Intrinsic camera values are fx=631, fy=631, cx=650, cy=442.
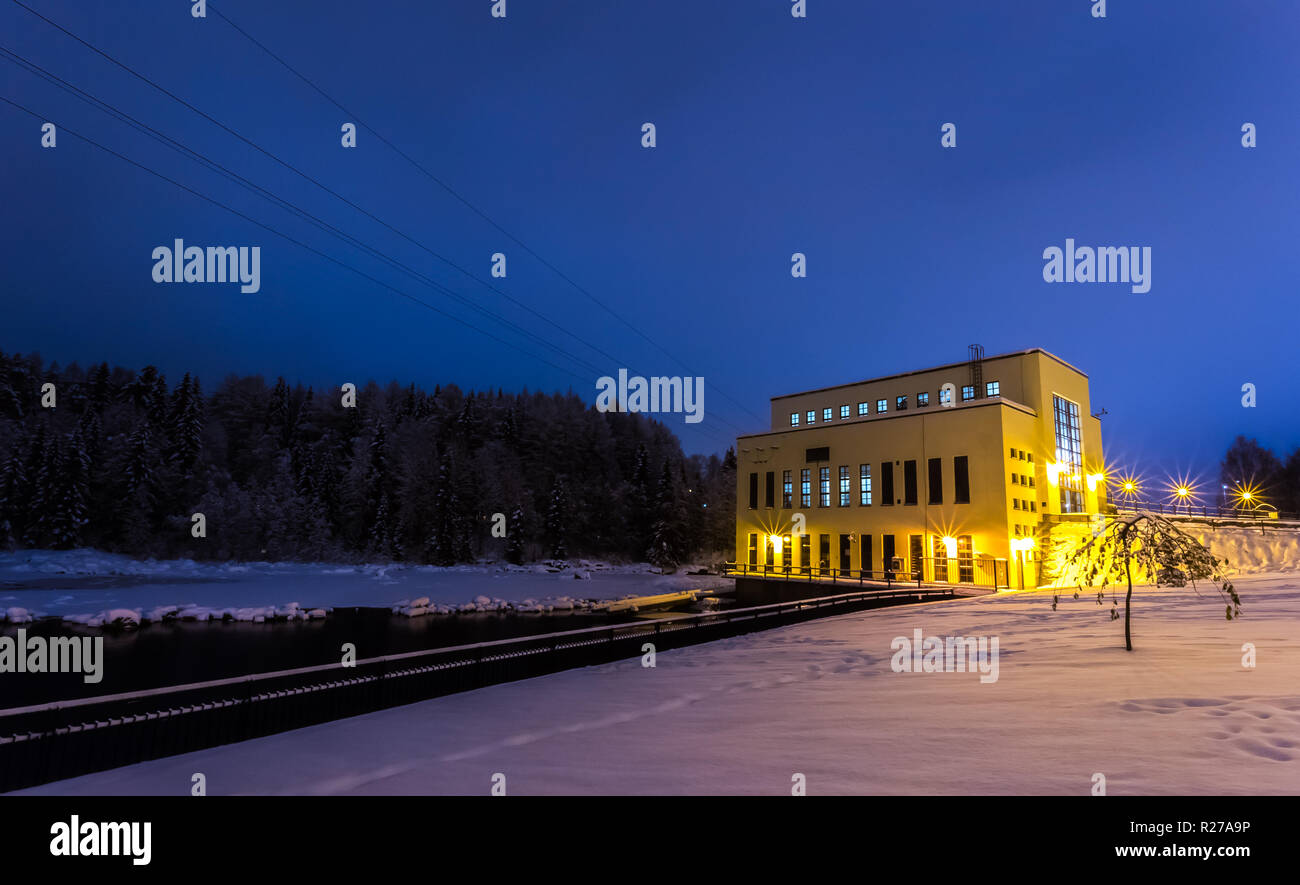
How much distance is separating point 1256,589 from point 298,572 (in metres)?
67.1

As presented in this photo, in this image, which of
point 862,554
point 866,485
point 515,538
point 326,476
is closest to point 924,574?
point 862,554

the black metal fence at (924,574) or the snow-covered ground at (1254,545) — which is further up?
the snow-covered ground at (1254,545)

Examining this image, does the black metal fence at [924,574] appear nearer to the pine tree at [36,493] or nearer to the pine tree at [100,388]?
the pine tree at [36,493]

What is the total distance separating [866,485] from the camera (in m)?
44.2

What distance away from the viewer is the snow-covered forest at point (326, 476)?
221 feet

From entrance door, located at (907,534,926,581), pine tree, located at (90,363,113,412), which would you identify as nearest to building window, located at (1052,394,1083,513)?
entrance door, located at (907,534,926,581)

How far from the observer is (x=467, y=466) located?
78.2 meters

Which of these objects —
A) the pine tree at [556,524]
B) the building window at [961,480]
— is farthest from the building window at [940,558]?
the pine tree at [556,524]

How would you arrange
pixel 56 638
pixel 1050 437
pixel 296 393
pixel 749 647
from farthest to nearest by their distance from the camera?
1. pixel 296 393
2. pixel 1050 437
3. pixel 56 638
4. pixel 749 647

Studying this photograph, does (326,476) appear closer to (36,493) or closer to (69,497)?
(69,497)

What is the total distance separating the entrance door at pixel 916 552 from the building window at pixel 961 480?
11.7 feet

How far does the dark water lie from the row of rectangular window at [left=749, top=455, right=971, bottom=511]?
691 inches
